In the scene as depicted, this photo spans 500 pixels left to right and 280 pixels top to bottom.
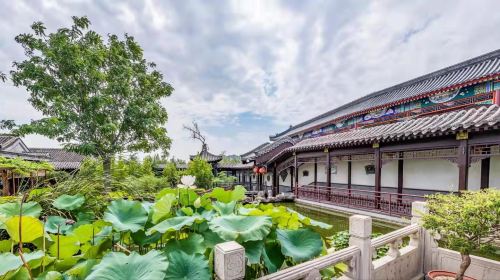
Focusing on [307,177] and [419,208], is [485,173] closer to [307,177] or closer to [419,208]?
[419,208]

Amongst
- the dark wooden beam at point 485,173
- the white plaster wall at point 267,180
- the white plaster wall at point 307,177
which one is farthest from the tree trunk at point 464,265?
the white plaster wall at point 267,180

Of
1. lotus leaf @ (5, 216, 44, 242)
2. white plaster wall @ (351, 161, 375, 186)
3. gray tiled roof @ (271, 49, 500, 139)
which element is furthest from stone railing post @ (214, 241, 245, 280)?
white plaster wall @ (351, 161, 375, 186)

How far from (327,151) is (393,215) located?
312 cm

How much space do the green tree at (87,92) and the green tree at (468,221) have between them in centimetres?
556

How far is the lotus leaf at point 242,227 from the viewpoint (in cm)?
120

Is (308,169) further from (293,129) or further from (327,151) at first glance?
(293,129)

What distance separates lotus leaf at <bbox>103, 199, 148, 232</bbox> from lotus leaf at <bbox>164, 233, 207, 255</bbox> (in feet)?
0.74

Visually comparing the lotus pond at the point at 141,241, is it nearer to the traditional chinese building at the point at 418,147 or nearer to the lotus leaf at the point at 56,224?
the lotus leaf at the point at 56,224

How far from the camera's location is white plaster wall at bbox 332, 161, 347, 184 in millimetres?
10477

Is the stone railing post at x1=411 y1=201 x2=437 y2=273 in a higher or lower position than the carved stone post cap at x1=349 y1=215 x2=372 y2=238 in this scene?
lower

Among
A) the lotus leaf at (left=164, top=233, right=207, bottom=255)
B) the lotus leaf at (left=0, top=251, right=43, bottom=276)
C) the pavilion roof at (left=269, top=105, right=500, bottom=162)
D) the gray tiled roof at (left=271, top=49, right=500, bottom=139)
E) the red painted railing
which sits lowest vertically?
the red painted railing

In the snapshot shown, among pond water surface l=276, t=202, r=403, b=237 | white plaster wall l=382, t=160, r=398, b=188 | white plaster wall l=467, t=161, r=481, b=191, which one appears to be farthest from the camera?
white plaster wall l=382, t=160, r=398, b=188

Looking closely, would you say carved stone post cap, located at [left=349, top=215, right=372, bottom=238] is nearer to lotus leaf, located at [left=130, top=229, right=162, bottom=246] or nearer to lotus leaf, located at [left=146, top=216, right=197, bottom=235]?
lotus leaf, located at [left=146, top=216, right=197, bottom=235]

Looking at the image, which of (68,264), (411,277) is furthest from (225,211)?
(411,277)
